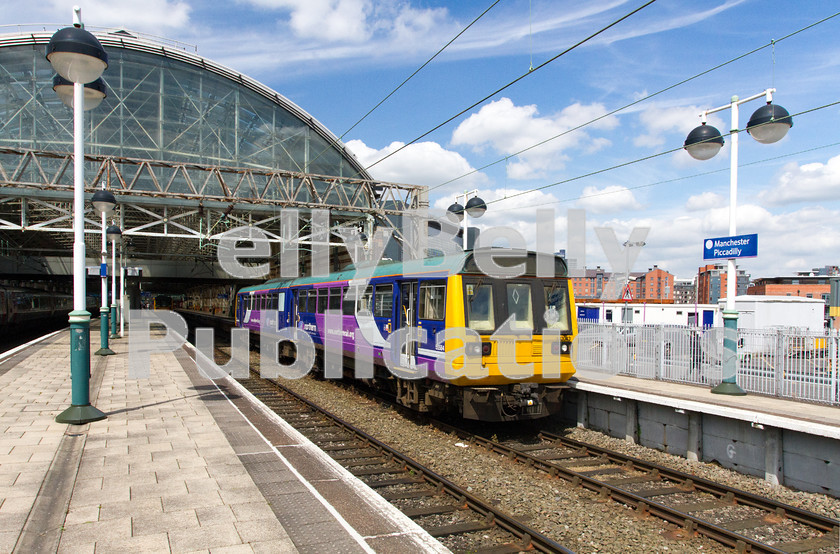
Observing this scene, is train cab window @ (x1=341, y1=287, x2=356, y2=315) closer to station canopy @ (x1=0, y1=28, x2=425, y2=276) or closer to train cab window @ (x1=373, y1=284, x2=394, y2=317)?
train cab window @ (x1=373, y1=284, x2=394, y2=317)

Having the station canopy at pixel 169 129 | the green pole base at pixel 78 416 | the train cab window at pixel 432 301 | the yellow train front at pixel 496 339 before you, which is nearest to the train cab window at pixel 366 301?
the yellow train front at pixel 496 339

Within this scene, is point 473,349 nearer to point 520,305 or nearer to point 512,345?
point 512,345

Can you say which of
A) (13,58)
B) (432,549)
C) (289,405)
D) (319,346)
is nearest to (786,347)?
(432,549)

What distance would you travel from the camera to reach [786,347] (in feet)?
32.3

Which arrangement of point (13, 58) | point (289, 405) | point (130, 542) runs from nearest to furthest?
point (130, 542)
point (289, 405)
point (13, 58)

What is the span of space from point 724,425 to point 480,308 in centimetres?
424

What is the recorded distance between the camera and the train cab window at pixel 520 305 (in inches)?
389

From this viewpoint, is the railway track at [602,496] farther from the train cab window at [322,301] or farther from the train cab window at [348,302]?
the train cab window at [322,301]

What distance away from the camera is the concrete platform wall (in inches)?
293

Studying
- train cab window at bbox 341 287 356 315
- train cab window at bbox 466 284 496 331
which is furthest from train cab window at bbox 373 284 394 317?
train cab window at bbox 466 284 496 331

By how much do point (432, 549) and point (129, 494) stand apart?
11.5 ft

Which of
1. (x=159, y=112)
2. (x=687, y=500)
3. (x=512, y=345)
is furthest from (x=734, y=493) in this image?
(x=159, y=112)

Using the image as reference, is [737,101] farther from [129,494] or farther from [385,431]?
[129,494]

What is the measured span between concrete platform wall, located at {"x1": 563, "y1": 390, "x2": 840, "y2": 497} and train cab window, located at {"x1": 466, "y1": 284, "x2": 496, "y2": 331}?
3120mm
